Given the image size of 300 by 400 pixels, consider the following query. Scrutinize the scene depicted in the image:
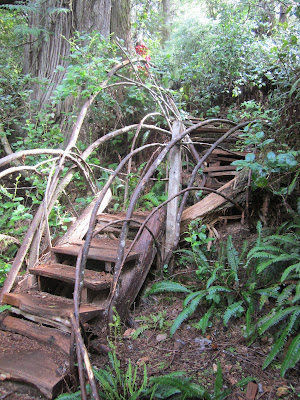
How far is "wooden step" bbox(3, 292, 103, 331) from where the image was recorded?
2562 mm

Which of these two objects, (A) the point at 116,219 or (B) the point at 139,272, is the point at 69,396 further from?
(A) the point at 116,219

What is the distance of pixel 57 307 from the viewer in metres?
2.72

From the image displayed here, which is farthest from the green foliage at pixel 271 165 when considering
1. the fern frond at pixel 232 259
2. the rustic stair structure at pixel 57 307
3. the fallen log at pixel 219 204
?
the rustic stair structure at pixel 57 307

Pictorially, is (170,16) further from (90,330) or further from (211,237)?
(90,330)

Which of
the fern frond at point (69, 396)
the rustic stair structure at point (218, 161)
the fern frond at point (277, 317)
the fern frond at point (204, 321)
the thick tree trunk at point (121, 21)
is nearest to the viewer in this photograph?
the fern frond at point (69, 396)

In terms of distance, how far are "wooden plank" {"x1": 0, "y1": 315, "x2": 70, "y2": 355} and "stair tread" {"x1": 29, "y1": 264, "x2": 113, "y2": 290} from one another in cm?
49

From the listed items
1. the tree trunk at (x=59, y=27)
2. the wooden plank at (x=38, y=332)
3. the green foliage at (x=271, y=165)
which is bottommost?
the wooden plank at (x=38, y=332)

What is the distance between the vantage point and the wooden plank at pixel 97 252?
3154mm

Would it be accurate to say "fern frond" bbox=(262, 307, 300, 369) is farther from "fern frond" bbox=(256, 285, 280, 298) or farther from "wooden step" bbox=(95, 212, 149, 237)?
"wooden step" bbox=(95, 212, 149, 237)

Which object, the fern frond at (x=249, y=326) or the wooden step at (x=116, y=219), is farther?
the wooden step at (x=116, y=219)

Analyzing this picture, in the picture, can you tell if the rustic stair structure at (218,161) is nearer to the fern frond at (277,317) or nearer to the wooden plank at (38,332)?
the fern frond at (277,317)

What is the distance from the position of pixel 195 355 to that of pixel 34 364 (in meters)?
1.35

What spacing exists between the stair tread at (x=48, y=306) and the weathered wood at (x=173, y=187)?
1.40 metres

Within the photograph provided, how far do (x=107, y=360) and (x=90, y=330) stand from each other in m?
0.31
